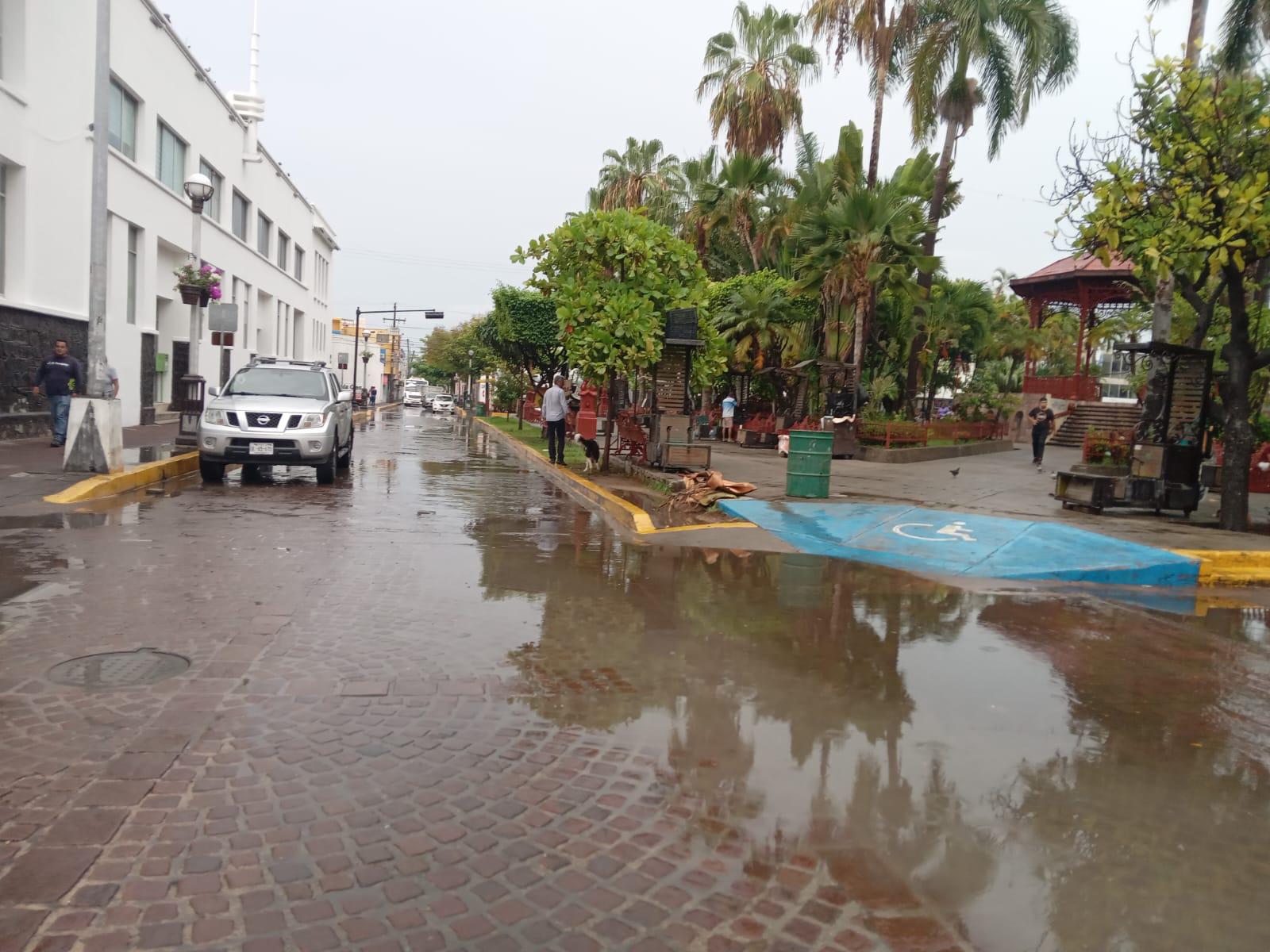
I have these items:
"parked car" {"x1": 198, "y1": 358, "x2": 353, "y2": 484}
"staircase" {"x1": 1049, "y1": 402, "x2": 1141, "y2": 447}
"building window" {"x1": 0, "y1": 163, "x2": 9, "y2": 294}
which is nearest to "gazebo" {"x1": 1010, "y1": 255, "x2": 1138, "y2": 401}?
"staircase" {"x1": 1049, "y1": 402, "x2": 1141, "y2": 447}

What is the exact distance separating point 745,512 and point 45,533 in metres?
7.68

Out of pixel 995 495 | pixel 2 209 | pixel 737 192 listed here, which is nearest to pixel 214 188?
pixel 2 209

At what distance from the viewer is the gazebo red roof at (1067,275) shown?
33.9m

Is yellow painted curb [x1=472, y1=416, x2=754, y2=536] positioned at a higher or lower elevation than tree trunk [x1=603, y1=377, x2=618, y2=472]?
lower

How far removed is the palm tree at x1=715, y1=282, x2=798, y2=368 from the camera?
95.3ft

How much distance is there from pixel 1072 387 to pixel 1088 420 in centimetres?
177

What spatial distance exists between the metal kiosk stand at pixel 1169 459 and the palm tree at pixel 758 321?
616 inches

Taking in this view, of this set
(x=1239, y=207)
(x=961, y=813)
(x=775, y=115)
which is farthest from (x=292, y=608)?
(x=775, y=115)

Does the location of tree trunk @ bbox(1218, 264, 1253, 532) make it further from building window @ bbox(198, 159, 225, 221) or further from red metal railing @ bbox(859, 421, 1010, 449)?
building window @ bbox(198, 159, 225, 221)

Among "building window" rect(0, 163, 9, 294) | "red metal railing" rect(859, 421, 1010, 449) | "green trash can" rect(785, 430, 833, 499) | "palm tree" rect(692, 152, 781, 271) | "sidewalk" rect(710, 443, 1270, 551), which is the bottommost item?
"sidewalk" rect(710, 443, 1270, 551)

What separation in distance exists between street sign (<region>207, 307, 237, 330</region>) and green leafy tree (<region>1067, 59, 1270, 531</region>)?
591 inches

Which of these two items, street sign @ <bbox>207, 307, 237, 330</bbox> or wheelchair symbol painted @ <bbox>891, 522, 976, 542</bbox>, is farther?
street sign @ <bbox>207, 307, 237, 330</bbox>

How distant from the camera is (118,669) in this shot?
4879 millimetres

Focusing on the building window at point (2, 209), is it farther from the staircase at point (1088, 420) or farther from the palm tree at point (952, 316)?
the staircase at point (1088, 420)
